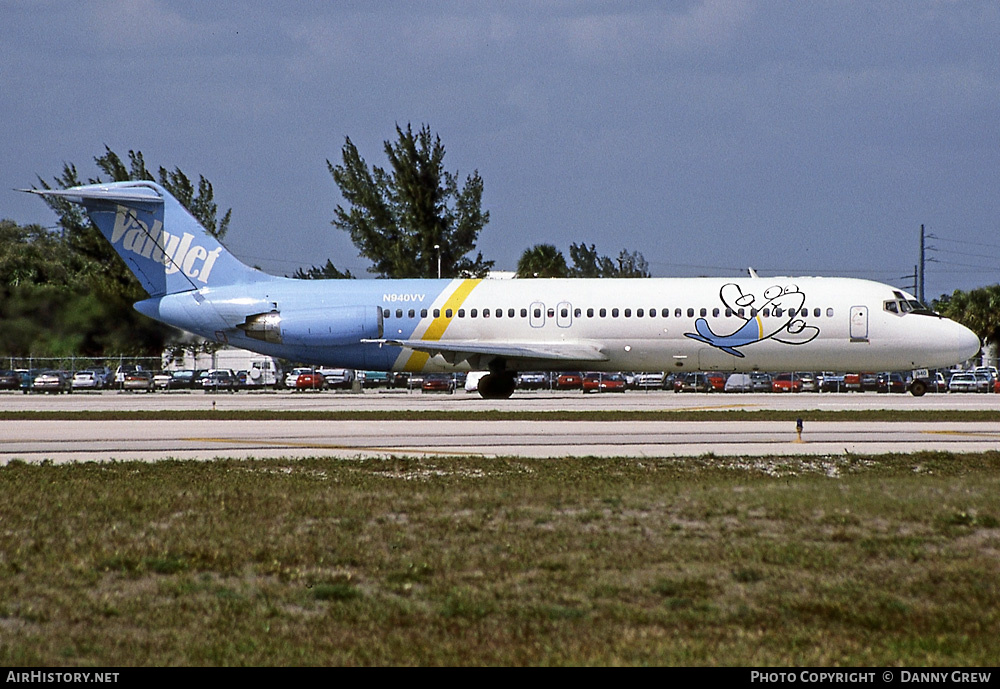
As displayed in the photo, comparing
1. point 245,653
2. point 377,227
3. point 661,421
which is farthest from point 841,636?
point 377,227

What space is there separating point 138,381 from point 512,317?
95.6 ft

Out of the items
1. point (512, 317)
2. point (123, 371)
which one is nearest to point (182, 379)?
point (123, 371)

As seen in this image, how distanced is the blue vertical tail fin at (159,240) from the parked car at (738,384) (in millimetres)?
30811

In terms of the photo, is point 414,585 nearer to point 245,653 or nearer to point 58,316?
point 245,653

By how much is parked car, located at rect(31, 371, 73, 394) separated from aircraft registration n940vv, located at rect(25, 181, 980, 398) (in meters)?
21.5

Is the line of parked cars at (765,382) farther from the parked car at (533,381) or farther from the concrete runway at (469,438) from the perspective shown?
the concrete runway at (469,438)

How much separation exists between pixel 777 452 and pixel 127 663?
1456cm

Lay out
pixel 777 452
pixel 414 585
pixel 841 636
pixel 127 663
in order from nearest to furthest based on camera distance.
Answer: pixel 127 663 → pixel 841 636 → pixel 414 585 → pixel 777 452

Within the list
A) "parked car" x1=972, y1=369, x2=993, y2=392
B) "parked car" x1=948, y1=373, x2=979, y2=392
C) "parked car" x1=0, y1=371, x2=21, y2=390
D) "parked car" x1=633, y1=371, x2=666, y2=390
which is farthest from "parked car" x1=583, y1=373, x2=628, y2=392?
"parked car" x1=0, y1=371, x2=21, y2=390

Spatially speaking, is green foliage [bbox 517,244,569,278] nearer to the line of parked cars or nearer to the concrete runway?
the line of parked cars

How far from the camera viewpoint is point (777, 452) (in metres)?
19.6

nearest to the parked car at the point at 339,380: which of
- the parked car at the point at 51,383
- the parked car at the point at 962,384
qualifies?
the parked car at the point at 51,383

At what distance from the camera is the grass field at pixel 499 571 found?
7305 mm

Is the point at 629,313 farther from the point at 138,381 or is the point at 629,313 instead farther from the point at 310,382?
the point at 310,382
